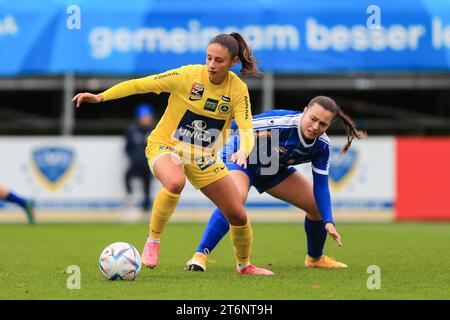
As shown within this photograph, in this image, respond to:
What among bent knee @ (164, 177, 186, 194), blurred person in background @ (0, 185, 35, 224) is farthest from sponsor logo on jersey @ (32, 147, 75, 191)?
Answer: bent knee @ (164, 177, 186, 194)

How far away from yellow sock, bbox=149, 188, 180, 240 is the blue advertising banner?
8376 mm

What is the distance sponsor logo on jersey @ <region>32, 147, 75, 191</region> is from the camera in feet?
48.8

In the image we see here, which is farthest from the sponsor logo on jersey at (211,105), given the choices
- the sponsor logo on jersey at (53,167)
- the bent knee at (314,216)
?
the sponsor logo on jersey at (53,167)

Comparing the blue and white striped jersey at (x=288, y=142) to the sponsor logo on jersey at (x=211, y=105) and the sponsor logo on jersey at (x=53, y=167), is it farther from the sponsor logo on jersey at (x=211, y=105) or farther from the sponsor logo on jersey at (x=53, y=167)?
the sponsor logo on jersey at (x=53, y=167)

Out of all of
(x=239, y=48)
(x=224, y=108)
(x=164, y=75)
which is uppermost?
(x=239, y=48)

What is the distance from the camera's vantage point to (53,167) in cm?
1488

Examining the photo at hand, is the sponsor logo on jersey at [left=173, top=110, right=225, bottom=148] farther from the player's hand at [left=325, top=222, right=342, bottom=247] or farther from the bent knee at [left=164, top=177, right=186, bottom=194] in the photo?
the player's hand at [left=325, top=222, right=342, bottom=247]

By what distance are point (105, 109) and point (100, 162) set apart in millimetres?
4193

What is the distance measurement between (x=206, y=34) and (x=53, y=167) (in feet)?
11.3

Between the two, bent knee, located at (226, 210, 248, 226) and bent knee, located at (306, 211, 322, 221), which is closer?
bent knee, located at (226, 210, 248, 226)

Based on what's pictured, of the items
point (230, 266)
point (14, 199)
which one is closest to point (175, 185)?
point (230, 266)

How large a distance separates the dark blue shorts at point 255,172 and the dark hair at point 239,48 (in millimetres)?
747

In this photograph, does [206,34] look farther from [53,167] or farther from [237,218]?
[237,218]

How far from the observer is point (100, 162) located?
49.6 feet
